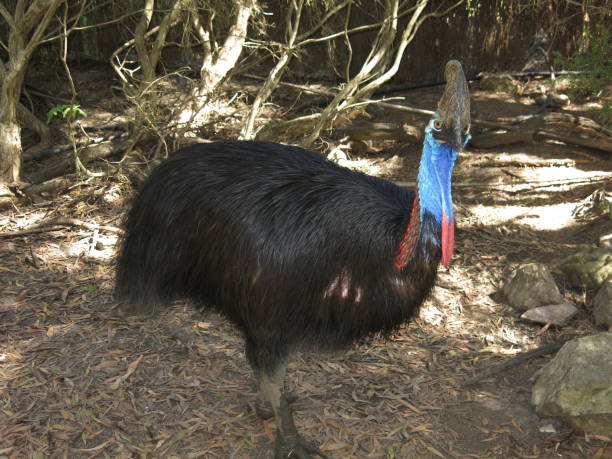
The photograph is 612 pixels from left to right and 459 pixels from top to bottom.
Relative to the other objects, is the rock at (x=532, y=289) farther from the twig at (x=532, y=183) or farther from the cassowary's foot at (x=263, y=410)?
the cassowary's foot at (x=263, y=410)

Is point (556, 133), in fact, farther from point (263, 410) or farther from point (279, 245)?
point (279, 245)

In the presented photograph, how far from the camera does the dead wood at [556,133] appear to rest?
203 inches

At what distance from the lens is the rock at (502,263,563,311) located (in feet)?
11.4

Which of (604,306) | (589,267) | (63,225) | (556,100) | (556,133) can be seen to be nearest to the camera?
(604,306)

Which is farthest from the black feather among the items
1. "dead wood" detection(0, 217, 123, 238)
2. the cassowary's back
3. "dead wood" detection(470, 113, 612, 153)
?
"dead wood" detection(470, 113, 612, 153)

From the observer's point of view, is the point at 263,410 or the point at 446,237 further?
the point at 263,410

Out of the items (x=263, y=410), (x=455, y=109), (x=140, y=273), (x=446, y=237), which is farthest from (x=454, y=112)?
(x=263, y=410)

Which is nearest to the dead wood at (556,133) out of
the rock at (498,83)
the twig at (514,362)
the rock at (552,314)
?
the rock at (498,83)

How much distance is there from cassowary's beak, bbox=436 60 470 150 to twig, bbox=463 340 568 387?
5.03 ft

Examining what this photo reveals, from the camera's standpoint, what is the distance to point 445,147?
1912 mm

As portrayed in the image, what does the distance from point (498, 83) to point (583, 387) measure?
519 cm

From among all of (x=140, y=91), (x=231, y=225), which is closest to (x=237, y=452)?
(x=231, y=225)

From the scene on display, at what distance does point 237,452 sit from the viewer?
8.64ft

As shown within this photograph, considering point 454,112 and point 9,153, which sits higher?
point 454,112
